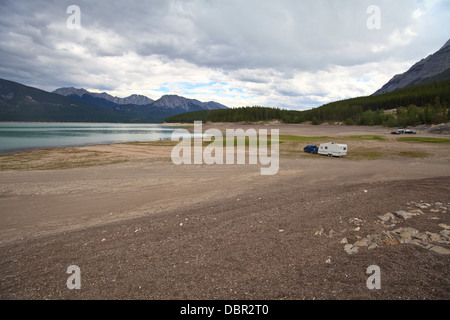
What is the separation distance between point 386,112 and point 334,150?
11719 centimetres

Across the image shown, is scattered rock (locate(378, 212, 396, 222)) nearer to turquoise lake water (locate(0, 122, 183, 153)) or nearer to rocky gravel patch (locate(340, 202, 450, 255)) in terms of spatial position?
rocky gravel patch (locate(340, 202, 450, 255))

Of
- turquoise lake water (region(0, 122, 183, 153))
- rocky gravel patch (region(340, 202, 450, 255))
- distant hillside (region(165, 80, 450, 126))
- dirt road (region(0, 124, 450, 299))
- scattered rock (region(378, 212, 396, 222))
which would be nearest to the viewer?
dirt road (region(0, 124, 450, 299))

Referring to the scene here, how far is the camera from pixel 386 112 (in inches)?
4737

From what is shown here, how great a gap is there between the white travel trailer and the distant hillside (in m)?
80.9

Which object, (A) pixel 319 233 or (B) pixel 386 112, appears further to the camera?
(B) pixel 386 112

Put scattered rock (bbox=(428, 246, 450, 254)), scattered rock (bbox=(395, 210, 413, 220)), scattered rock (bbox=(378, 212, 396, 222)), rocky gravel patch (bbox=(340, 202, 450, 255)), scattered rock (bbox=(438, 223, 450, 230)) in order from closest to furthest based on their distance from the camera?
scattered rock (bbox=(428, 246, 450, 254)) < rocky gravel patch (bbox=(340, 202, 450, 255)) < scattered rock (bbox=(438, 223, 450, 230)) < scattered rock (bbox=(378, 212, 396, 222)) < scattered rock (bbox=(395, 210, 413, 220))

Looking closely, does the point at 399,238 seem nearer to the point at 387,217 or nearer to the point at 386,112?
the point at 387,217

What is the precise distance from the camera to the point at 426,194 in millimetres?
12312

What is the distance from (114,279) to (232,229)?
4.29 m

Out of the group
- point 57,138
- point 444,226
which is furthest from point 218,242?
point 57,138

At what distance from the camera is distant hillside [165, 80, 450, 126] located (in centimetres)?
9012

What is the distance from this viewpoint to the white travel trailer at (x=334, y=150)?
102ft

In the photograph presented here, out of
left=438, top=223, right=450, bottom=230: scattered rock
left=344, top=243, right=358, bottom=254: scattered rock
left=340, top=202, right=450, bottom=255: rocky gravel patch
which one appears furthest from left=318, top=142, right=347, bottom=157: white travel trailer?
left=344, top=243, right=358, bottom=254: scattered rock

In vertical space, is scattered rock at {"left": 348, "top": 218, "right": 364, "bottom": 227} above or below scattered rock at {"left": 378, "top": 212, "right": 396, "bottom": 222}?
below
